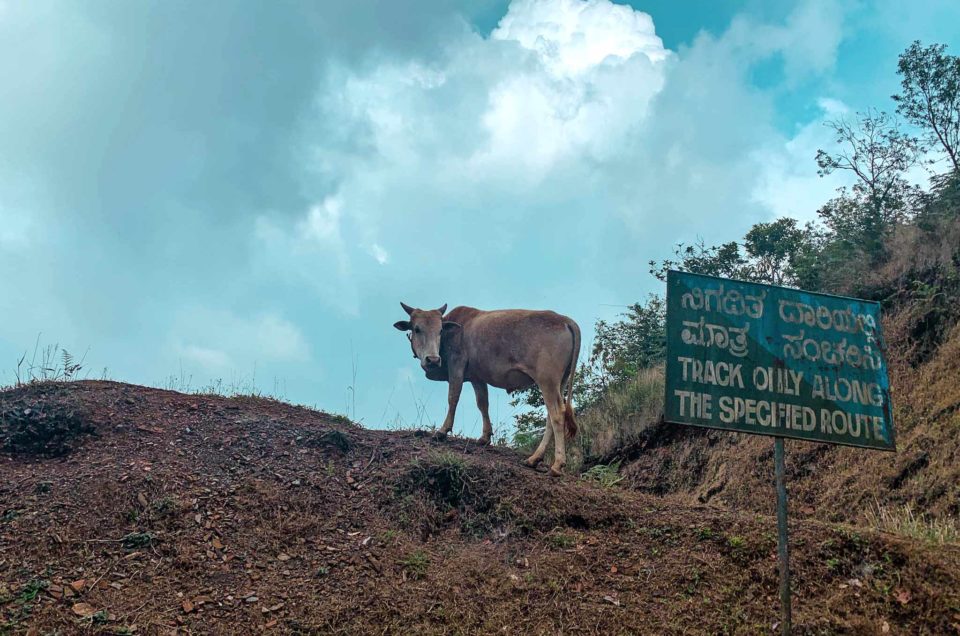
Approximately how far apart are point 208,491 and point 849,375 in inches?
258

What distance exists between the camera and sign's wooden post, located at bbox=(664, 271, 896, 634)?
20.9 ft

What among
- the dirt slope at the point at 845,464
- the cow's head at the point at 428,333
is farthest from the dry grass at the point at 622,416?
the cow's head at the point at 428,333

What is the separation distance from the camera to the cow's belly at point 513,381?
11305 millimetres

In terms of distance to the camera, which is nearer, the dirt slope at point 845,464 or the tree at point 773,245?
the dirt slope at point 845,464

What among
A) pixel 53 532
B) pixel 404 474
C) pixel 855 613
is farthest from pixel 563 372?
pixel 53 532

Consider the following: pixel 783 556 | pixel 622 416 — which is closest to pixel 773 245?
pixel 622 416

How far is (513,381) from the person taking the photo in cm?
1145

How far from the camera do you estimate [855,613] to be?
21.3 ft

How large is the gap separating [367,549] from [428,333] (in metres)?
4.50

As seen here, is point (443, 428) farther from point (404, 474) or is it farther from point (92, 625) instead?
point (92, 625)

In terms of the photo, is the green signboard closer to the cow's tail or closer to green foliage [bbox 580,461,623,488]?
the cow's tail

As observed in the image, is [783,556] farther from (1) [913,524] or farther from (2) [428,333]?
(2) [428,333]

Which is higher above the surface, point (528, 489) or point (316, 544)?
point (528, 489)

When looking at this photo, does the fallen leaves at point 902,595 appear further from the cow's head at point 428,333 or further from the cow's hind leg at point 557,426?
the cow's head at point 428,333
